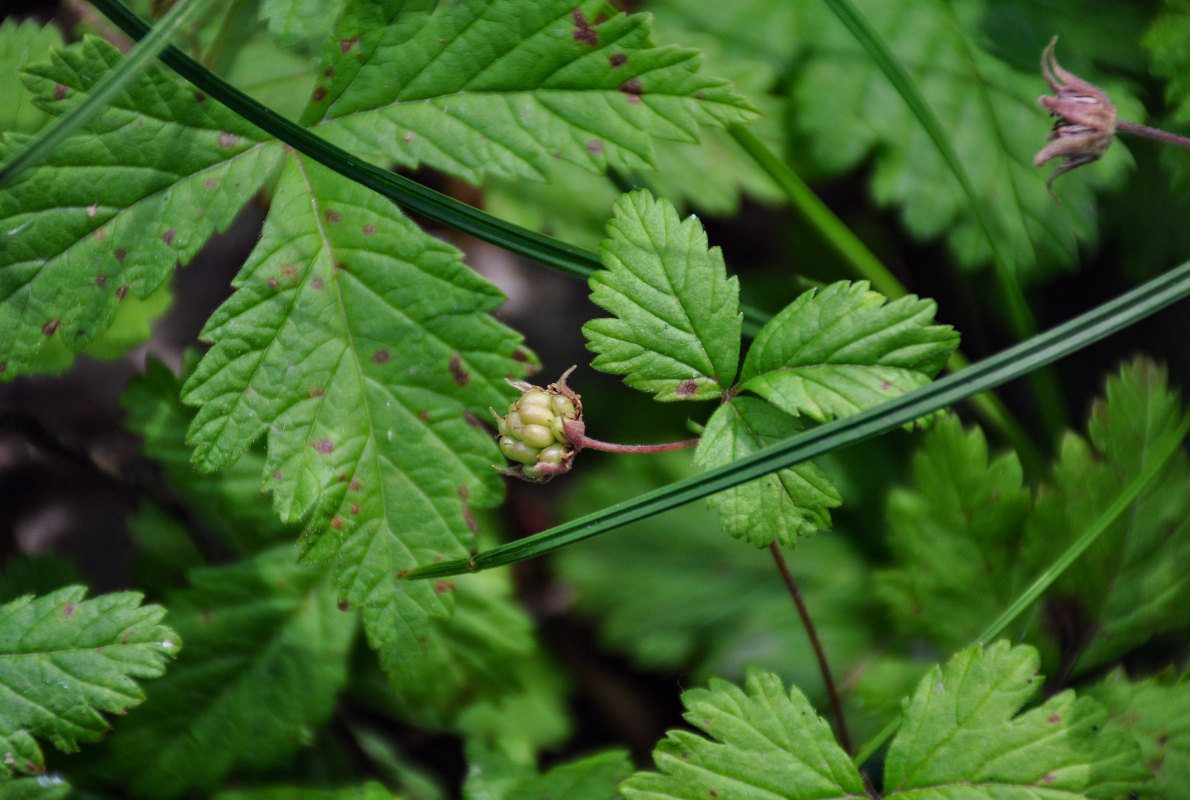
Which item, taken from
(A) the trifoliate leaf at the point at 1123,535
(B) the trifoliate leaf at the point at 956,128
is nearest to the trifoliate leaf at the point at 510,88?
(B) the trifoliate leaf at the point at 956,128

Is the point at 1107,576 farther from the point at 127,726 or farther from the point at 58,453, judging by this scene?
the point at 58,453

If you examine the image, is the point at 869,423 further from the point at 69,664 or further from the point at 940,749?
the point at 69,664

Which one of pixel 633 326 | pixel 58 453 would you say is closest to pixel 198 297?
pixel 58 453

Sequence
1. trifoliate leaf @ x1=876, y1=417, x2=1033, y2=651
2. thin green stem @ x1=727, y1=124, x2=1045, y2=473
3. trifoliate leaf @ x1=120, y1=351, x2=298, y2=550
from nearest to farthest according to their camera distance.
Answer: trifoliate leaf @ x1=876, y1=417, x2=1033, y2=651 < thin green stem @ x1=727, y1=124, x2=1045, y2=473 < trifoliate leaf @ x1=120, y1=351, x2=298, y2=550

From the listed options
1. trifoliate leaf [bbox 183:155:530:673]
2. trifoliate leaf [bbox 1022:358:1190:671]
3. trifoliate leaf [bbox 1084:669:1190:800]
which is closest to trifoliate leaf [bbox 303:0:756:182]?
trifoliate leaf [bbox 183:155:530:673]

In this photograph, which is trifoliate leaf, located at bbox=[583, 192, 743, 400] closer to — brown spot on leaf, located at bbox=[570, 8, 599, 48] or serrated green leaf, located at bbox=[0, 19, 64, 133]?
brown spot on leaf, located at bbox=[570, 8, 599, 48]

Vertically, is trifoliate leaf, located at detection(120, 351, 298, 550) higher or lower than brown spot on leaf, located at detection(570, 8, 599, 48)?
lower
